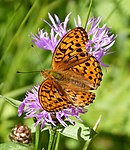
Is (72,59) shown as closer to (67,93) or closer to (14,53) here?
(67,93)

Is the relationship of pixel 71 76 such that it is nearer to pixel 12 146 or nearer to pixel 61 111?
pixel 61 111

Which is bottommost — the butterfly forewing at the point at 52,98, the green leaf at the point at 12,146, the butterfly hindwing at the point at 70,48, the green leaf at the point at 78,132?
the green leaf at the point at 78,132

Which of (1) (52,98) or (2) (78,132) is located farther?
(2) (78,132)

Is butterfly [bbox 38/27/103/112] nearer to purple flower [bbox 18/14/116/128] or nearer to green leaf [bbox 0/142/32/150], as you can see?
purple flower [bbox 18/14/116/128]

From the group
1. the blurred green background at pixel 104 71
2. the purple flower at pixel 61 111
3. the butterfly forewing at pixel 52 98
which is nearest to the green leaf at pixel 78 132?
the purple flower at pixel 61 111

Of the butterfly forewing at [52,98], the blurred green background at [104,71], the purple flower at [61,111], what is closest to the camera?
the butterfly forewing at [52,98]

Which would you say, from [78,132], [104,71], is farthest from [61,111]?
[104,71]

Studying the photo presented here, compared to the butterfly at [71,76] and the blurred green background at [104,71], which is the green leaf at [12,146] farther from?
the blurred green background at [104,71]

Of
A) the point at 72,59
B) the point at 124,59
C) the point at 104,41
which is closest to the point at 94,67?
the point at 72,59
